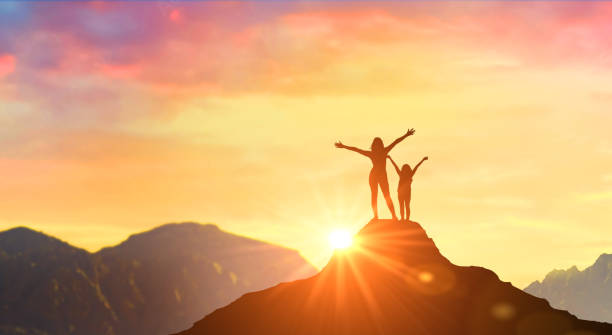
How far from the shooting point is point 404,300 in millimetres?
44062

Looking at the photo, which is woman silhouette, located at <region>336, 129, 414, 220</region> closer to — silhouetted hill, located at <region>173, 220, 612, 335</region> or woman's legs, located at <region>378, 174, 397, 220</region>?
woman's legs, located at <region>378, 174, 397, 220</region>

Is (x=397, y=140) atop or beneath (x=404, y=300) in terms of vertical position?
atop

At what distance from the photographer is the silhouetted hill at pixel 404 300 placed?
43.5 metres

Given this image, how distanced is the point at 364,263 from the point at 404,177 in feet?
18.9

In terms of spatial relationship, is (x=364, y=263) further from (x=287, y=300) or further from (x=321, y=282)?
(x=287, y=300)

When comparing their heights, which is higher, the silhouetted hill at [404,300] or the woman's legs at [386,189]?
the woman's legs at [386,189]

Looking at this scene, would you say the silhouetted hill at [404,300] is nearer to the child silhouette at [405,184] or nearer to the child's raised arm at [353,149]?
the child silhouette at [405,184]

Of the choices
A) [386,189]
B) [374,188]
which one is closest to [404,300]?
[386,189]

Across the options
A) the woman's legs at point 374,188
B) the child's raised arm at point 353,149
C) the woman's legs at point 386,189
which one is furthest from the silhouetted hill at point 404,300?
the child's raised arm at point 353,149

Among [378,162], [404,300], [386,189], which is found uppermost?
[378,162]

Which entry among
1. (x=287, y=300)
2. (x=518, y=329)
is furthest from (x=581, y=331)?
(x=287, y=300)

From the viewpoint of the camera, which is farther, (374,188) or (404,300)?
(404,300)

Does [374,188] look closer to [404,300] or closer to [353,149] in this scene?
[353,149]

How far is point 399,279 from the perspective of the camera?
44781 mm
